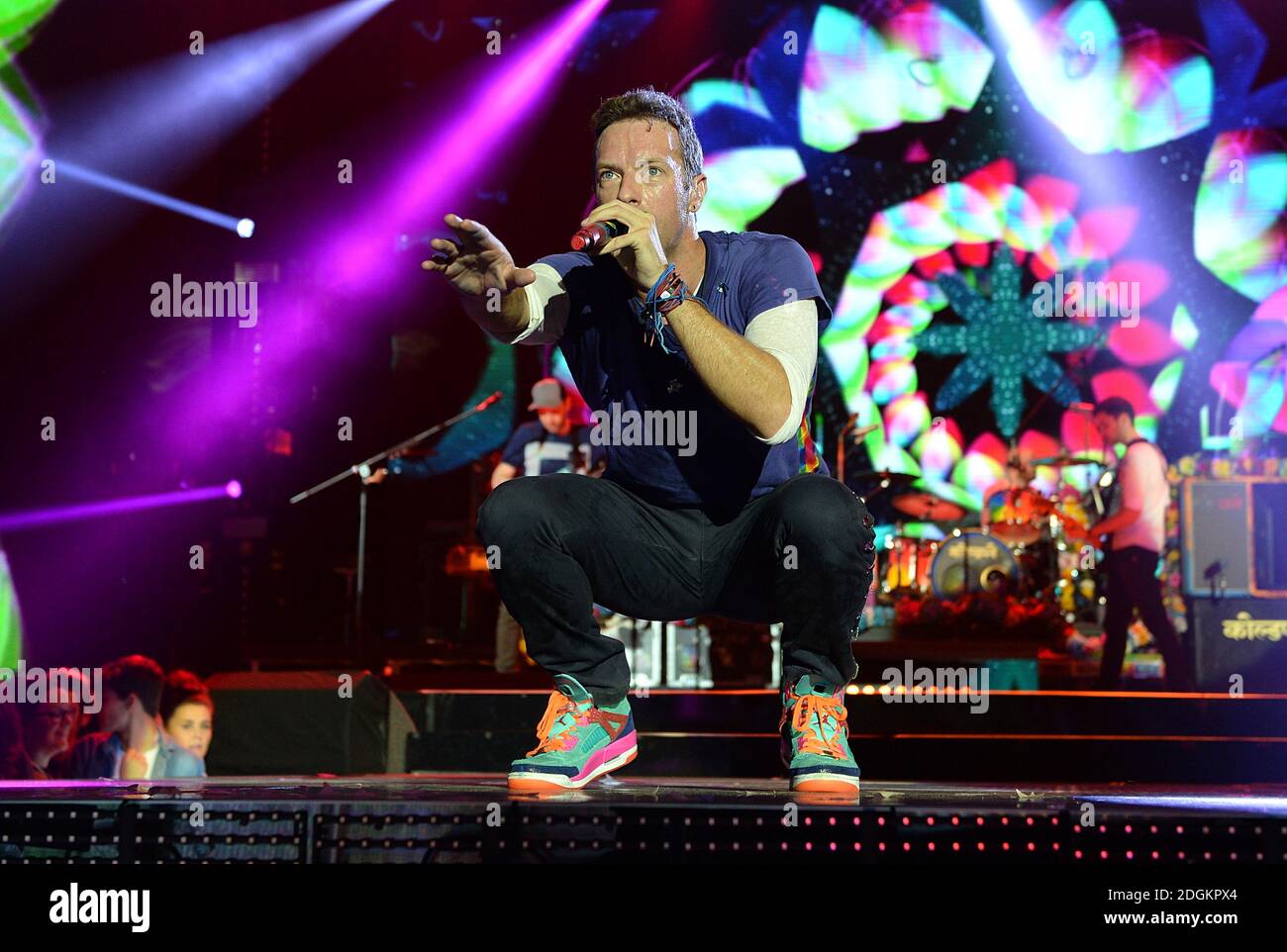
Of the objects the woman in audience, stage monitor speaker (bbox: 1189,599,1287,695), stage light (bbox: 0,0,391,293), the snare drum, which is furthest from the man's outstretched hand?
the snare drum

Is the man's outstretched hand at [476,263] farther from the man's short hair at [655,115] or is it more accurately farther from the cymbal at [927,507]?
the cymbal at [927,507]

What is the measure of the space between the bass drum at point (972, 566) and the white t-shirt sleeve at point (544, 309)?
19.7 feet

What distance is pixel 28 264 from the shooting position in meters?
5.43

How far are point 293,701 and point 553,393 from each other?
110 inches

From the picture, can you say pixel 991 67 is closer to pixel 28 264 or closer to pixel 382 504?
pixel 382 504

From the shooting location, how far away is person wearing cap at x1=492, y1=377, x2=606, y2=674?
661 centimetres

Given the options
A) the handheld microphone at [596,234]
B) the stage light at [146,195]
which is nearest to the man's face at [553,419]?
the stage light at [146,195]

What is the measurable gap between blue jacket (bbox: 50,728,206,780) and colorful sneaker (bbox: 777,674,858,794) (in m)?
2.26

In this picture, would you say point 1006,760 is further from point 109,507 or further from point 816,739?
point 109,507

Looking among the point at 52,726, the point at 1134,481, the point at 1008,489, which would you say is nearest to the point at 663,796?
the point at 52,726

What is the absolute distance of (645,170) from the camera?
2.17 metres

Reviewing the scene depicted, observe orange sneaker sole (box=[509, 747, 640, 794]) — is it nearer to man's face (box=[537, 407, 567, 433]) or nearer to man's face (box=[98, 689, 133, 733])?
man's face (box=[98, 689, 133, 733])

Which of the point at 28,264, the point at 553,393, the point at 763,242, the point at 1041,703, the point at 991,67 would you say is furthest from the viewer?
the point at 991,67
